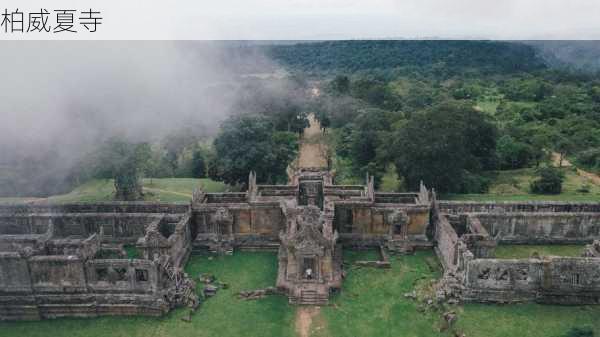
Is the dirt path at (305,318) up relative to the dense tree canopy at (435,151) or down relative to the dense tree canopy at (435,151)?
down

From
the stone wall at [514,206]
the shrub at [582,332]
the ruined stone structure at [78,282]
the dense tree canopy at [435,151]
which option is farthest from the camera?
the dense tree canopy at [435,151]

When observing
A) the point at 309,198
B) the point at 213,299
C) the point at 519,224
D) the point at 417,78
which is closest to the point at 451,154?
the point at 519,224

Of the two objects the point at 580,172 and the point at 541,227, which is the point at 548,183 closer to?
the point at 541,227

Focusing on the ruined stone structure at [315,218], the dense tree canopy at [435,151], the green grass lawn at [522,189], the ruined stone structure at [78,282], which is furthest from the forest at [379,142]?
the ruined stone structure at [78,282]

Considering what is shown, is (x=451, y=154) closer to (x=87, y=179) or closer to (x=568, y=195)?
(x=568, y=195)

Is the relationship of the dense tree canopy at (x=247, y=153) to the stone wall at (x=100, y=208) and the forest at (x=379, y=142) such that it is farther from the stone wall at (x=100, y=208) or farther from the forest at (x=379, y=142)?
the stone wall at (x=100, y=208)

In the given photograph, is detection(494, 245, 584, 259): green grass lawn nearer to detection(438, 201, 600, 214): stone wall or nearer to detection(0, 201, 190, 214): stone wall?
detection(438, 201, 600, 214): stone wall
